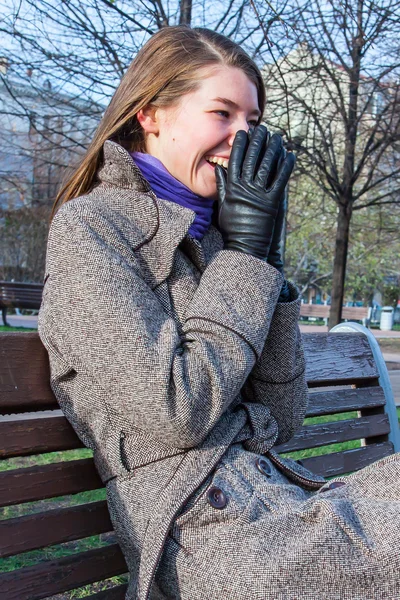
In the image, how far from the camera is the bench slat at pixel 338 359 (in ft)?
9.18

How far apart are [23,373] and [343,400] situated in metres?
1.54

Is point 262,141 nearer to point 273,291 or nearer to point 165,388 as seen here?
point 273,291

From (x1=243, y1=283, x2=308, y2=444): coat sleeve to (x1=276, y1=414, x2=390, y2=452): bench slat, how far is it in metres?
0.43

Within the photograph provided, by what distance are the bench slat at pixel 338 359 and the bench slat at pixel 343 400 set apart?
0.05m

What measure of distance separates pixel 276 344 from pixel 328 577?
Answer: 774mm

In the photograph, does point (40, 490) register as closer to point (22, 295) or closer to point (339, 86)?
point (339, 86)

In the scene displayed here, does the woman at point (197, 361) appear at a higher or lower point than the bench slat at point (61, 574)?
higher

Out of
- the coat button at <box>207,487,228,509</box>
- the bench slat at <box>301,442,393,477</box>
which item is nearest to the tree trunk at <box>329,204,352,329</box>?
the bench slat at <box>301,442,393,477</box>

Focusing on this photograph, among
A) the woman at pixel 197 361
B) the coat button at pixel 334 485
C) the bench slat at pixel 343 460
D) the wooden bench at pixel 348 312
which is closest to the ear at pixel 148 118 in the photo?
the woman at pixel 197 361

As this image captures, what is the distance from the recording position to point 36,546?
1.75 metres

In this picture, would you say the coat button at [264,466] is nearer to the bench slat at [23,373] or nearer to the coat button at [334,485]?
the coat button at [334,485]

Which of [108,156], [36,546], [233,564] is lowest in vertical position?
[36,546]

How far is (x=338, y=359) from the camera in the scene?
9.59 feet

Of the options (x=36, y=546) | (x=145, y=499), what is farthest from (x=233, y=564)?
(x=36, y=546)
